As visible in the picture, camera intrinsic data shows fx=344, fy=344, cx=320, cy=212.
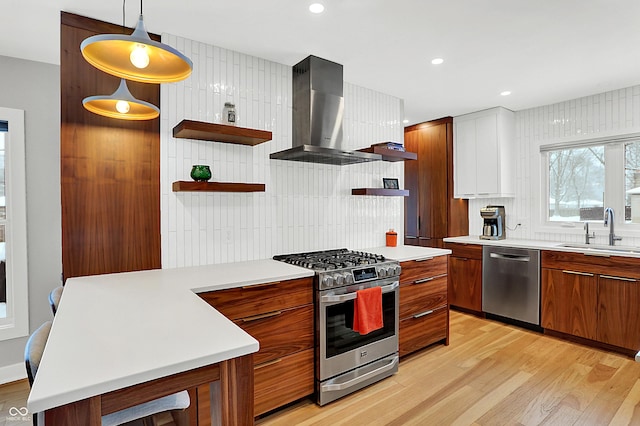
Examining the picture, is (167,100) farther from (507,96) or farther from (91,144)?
(507,96)

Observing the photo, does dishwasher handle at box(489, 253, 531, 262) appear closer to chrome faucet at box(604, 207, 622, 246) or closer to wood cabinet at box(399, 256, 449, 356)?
chrome faucet at box(604, 207, 622, 246)

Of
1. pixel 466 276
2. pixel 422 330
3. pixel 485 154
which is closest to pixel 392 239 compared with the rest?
pixel 422 330

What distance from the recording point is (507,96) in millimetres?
3789

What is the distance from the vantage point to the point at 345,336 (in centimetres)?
245

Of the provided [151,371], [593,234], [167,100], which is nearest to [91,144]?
[167,100]

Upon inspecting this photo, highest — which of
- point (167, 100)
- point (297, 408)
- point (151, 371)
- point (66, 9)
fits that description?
point (66, 9)

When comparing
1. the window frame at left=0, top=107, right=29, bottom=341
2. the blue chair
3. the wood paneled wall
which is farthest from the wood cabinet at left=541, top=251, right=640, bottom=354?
the window frame at left=0, top=107, right=29, bottom=341

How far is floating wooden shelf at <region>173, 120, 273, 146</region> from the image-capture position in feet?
7.44

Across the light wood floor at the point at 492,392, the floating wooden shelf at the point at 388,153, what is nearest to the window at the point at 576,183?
the light wood floor at the point at 492,392

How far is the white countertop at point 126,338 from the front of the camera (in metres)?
0.84

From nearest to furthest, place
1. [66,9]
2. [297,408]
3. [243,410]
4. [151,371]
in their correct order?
1. [151,371]
2. [243,410]
3. [66,9]
4. [297,408]

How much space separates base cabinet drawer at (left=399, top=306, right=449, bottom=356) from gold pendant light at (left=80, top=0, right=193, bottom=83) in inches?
98.4

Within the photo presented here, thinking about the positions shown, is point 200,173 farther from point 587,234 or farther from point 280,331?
point 587,234

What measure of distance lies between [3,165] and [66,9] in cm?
149
